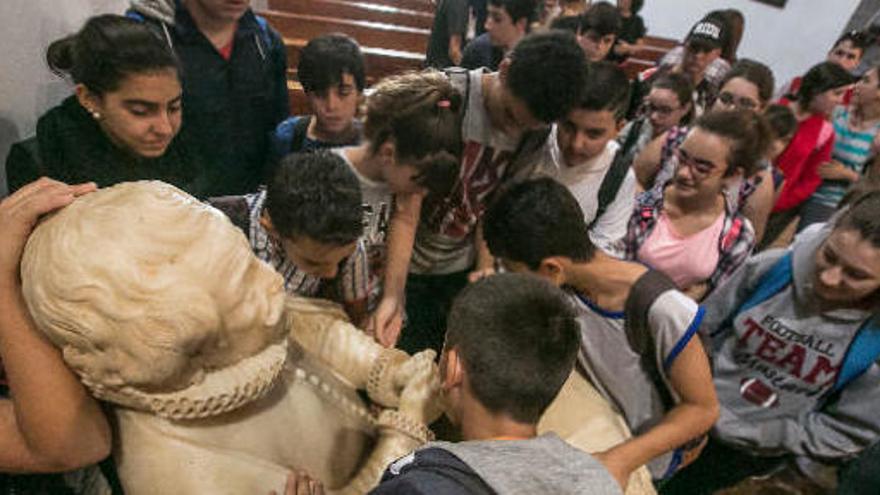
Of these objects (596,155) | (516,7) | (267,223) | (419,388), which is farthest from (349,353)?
(516,7)

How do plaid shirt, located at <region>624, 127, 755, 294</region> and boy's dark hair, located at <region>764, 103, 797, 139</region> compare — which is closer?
plaid shirt, located at <region>624, 127, 755, 294</region>

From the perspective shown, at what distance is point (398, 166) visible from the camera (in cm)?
175

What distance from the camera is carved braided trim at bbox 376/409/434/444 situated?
119cm

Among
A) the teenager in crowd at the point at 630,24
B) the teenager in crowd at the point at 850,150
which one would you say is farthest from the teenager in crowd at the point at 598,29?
the teenager in crowd at the point at 850,150

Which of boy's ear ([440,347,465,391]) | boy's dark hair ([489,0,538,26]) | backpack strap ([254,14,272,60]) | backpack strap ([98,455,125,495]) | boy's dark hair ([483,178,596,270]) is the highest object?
boy's dark hair ([489,0,538,26])

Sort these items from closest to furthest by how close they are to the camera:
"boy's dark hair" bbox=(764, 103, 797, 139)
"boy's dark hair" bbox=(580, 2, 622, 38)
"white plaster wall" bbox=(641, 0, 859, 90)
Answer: "boy's dark hair" bbox=(764, 103, 797, 139) → "boy's dark hair" bbox=(580, 2, 622, 38) → "white plaster wall" bbox=(641, 0, 859, 90)

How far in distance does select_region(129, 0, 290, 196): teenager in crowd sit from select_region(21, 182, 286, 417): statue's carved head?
1.29 meters

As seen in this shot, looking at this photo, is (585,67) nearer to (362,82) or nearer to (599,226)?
(599,226)

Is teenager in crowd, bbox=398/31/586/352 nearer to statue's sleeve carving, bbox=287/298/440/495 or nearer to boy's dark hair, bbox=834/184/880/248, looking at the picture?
statue's sleeve carving, bbox=287/298/440/495

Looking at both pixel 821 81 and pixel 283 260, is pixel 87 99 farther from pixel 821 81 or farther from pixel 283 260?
pixel 821 81

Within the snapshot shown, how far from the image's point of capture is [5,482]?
45.0 inches

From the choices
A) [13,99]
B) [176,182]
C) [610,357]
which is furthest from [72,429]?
[13,99]

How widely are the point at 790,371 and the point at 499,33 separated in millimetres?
2430

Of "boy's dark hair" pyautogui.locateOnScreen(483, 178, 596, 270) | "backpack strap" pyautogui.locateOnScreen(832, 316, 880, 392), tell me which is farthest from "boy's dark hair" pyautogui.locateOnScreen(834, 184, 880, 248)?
"boy's dark hair" pyautogui.locateOnScreen(483, 178, 596, 270)
